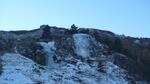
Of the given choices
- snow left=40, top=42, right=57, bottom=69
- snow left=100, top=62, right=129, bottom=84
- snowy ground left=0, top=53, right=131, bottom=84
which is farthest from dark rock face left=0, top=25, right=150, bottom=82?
snowy ground left=0, top=53, right=131, bottom=84

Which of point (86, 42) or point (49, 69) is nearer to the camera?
point (49, 69)

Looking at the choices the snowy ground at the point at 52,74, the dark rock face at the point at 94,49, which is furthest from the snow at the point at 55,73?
the dark rock face at the point at 94,49

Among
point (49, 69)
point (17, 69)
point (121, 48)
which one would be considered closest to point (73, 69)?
point (49, 69)

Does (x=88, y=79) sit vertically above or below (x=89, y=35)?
below

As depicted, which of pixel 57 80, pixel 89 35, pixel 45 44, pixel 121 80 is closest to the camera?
pixel 57 80

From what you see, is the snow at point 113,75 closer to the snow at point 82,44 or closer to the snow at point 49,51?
the snow at point 82,44

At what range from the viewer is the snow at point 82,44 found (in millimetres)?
56719

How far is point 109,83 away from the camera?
160 ft

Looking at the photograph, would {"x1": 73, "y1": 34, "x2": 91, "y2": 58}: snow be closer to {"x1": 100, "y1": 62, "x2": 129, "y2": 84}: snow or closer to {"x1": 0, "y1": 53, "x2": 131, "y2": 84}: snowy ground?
{"x1": 0, "y1": 53, "x2": 131, "y2": 84}: snowy ground

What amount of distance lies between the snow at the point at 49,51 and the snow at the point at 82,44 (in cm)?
309

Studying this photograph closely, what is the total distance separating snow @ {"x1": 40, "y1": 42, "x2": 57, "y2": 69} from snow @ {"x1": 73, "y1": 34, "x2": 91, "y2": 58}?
10.1 ft

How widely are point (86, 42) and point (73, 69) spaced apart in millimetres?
9097

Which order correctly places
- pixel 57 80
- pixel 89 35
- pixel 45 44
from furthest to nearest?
pixel 89 35
pixel 45 44
pixel 57 80

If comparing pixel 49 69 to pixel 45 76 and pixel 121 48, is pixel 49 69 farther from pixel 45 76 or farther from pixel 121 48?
pixel 121 48
